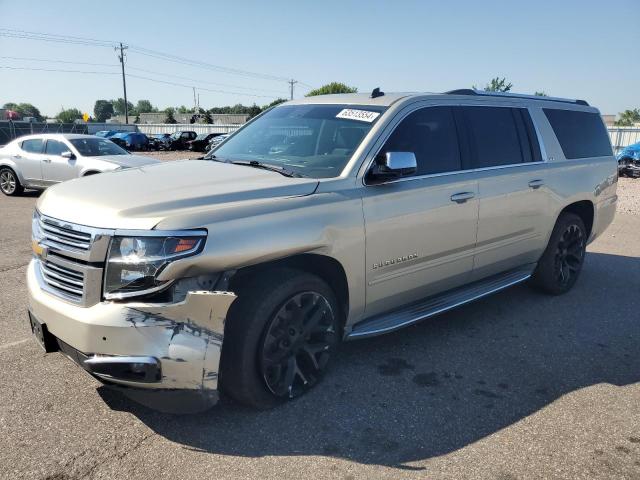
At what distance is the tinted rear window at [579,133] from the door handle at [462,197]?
1.79 m

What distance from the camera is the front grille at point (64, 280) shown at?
283cm

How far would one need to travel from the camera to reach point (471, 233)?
4270 mm

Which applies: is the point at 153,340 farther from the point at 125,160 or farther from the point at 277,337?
the point at 125,160

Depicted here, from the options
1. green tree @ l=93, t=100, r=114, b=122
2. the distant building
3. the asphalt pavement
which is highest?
green tree @ l=93, t=100, r=114, b=122

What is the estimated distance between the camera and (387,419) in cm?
319

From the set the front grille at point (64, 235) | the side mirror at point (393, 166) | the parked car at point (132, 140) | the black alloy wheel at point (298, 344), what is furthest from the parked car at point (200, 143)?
the black alloy wheel at point (298, 344)

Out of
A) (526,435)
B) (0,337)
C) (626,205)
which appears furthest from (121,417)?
(626,205)

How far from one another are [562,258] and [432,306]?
2252mm

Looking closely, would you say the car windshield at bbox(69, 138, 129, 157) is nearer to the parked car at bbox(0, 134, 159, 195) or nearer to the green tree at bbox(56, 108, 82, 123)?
the parked car at bbox(0, 134, 159, 195)

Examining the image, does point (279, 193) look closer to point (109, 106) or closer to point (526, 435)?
point (526, 435)

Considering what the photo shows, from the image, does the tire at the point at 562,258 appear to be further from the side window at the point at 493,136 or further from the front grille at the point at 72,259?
the front grille at the point at 72,259

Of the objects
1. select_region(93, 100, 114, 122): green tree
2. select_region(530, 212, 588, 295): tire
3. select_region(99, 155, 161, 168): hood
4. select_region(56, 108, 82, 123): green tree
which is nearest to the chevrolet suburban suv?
select_region(530, 212, 588, 295): tire

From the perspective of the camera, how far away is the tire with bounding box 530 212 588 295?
539cm

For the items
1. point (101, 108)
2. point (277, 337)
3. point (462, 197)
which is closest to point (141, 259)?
point (277, 337)
